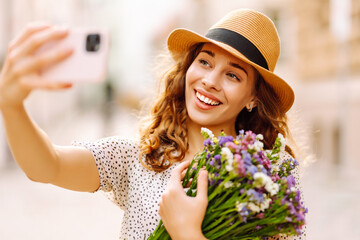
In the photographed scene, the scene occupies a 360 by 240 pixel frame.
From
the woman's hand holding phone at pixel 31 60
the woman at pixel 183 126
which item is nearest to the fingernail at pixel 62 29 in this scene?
the woman's hand holding phone at pixel 31 60

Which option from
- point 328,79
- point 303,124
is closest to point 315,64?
point 328,79

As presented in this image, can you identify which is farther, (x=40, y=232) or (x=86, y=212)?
(x=86, y=212)

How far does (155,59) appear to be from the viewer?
297 centimetres

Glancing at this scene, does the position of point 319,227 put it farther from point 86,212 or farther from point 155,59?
point 155,59

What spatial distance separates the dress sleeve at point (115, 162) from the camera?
6.95ft

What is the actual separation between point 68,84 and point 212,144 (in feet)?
2.32

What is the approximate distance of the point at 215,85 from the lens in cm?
217

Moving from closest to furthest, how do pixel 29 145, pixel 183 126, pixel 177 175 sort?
pixel 29 145 → pixel 177 175 → pixel 183 126

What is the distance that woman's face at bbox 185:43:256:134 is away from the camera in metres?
2.20

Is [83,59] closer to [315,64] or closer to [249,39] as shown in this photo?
[249,39]

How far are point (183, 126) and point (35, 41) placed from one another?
122cm

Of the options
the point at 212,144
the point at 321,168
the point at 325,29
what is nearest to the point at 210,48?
the point at 212,144

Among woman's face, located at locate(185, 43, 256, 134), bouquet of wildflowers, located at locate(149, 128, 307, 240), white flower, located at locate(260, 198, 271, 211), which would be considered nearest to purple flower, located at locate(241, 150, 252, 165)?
bouquet of wildflowers, located at locate(149, 128, 307, 240)

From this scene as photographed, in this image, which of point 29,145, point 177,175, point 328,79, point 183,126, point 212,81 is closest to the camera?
point 29,145
